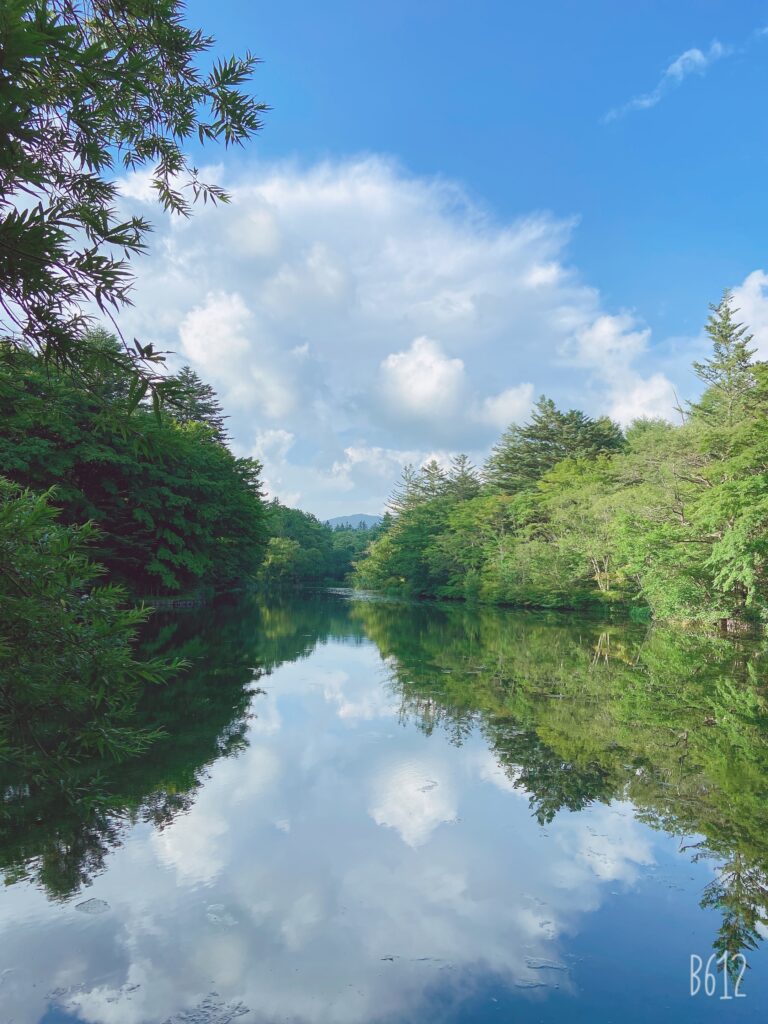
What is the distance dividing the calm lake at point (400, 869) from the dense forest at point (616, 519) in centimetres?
654

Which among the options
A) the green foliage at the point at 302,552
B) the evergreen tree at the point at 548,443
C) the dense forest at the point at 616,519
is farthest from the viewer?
the green foliage at the point at 302,552

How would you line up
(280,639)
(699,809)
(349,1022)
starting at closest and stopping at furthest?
(349,1022), (699,809), (280,639)

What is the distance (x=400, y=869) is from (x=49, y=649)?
3.14m

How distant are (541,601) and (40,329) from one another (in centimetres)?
2670

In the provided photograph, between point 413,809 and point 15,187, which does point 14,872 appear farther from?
point 15,187

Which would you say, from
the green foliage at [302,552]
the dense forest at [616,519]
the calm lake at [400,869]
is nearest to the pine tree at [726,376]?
the dense forest at [616,519]

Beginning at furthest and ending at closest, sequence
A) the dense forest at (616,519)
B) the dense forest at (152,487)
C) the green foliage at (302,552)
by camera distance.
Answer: the green foliage at (302,552) < the dense forest at (616,519) < the dense forest at (152,487)

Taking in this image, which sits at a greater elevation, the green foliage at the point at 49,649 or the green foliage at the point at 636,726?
the green foliage at the point at 49,649

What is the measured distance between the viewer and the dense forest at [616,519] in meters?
14.0

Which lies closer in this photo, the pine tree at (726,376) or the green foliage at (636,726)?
the green foliage at (636,726)

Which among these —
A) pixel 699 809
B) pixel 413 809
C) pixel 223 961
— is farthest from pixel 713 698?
pixel 223 961

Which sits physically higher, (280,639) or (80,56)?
(80,56)

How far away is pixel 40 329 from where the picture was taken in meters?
1.96

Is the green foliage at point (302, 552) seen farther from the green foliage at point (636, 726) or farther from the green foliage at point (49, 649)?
the green foliage at point (49, 649)
